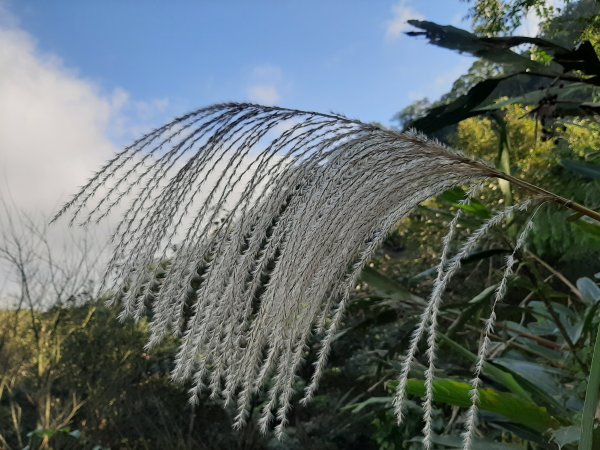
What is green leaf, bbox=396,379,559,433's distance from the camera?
128 cm

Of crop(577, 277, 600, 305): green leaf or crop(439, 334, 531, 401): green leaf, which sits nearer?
crop(439, 334, 531, 401): green leaf

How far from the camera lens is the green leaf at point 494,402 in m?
1.28

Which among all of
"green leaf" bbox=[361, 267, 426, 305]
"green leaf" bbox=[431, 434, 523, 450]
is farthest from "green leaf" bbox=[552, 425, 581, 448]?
"green leaf" bbox=[361, 267, 426, 305]

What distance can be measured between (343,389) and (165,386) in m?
1.74

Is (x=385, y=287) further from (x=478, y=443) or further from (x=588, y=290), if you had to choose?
(x=588, y=290)

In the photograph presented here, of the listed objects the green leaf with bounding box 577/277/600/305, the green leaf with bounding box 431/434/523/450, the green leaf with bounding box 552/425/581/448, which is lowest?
the green leaf with bounding box 552/425/581/448

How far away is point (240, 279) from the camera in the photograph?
0.82m

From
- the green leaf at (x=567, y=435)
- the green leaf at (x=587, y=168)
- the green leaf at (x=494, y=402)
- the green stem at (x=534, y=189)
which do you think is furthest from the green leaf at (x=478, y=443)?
the green stem at (x=534, y=189)

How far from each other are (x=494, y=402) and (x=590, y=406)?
811 mm

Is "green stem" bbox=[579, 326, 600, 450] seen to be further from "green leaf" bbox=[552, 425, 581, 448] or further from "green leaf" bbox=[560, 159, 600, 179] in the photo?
"green leaf" bbox=[560, 159, 600, 179]

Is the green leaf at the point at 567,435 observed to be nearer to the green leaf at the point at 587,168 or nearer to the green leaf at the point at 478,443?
the green leaf at the point at 478,443

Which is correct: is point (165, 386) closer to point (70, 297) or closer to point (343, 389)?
point (70, 297)

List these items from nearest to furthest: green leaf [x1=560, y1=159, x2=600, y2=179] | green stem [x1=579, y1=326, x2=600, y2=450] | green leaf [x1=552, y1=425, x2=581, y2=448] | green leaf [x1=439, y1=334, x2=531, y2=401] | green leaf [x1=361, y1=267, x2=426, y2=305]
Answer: green stem [x1=579, y1=326, x2=600, y2=450] < green leaf [x1=552, y1=425, x2=581, y2=448] < green leaf [x1=560, y1=159, x2=600, y2=179] < green leaf [x1=439, y1=334, x2=531, y2=401] < green leaf [x1=361, y1=267, x2=426, y2=305]

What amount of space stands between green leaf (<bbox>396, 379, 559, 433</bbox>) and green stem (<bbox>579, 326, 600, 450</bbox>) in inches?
24.2
